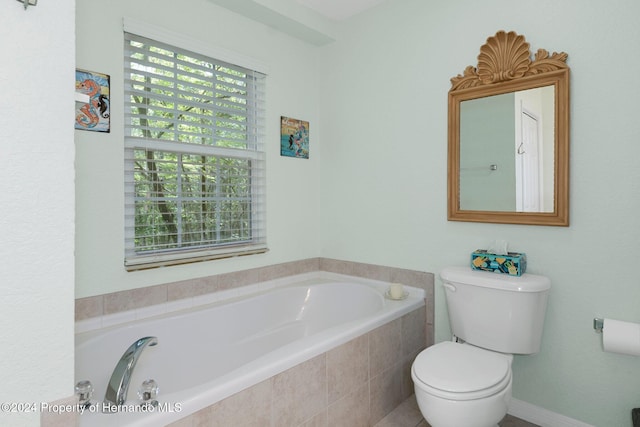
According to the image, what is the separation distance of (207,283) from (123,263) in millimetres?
509

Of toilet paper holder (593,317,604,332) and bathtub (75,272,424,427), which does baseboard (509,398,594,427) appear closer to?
toilet paper holder (593,317,604,332)

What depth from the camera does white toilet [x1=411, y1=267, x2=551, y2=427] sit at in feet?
4.76

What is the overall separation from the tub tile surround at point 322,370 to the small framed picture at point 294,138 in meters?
0.88

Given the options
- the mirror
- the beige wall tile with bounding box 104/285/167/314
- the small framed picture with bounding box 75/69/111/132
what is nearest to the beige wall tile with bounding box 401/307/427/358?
the mirror

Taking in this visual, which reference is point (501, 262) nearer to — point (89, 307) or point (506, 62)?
point (506, 62)

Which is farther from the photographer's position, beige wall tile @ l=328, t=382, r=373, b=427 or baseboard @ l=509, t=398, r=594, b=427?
baseboard @ l=509, t=398, r=594, b=427

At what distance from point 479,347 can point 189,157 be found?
1.98 m

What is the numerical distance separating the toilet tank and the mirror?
1.25 feet

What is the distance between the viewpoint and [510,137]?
203 cm

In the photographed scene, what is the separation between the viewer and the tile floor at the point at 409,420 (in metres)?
1.97

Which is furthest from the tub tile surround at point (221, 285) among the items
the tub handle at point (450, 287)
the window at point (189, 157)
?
the tub handle at point (450, 287)

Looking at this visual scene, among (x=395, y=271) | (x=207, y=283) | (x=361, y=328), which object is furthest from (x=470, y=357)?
(x=207, y=283)

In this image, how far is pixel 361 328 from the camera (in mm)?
1846

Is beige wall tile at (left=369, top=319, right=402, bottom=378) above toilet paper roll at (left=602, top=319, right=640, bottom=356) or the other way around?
the other way around
